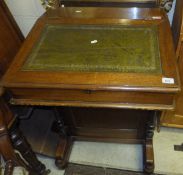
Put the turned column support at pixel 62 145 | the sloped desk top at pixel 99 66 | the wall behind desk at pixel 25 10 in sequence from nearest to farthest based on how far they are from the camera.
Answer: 1. the sloped desk top at pixel 99 66
2. the turned column support at pixel 62 145
3. the wall behind desk at pixel 25 10

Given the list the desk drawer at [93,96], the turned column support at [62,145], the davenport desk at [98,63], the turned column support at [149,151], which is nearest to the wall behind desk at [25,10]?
the davenport desk at [98,63]

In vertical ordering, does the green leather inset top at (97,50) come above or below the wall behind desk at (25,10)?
above

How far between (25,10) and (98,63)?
0.95 m

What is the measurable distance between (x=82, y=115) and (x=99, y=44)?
55 centimetres

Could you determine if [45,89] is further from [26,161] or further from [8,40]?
[8,40]

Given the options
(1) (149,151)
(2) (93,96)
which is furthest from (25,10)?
(1) (149,151)

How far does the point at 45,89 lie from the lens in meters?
0.86

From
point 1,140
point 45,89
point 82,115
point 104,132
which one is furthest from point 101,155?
point 45,89

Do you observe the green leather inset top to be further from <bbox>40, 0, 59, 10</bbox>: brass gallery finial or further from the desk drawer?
<bbox>40, 0, 59, 10</bbox>: brass gallery finial

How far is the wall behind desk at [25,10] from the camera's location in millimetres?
1518

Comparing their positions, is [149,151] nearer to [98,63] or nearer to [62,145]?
[62,145]

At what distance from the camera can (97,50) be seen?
36.8 inches

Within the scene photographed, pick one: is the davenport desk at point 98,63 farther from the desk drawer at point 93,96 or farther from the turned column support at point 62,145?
the turned column support at point 62,145

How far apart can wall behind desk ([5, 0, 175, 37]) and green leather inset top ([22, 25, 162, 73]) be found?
20.5 inches
